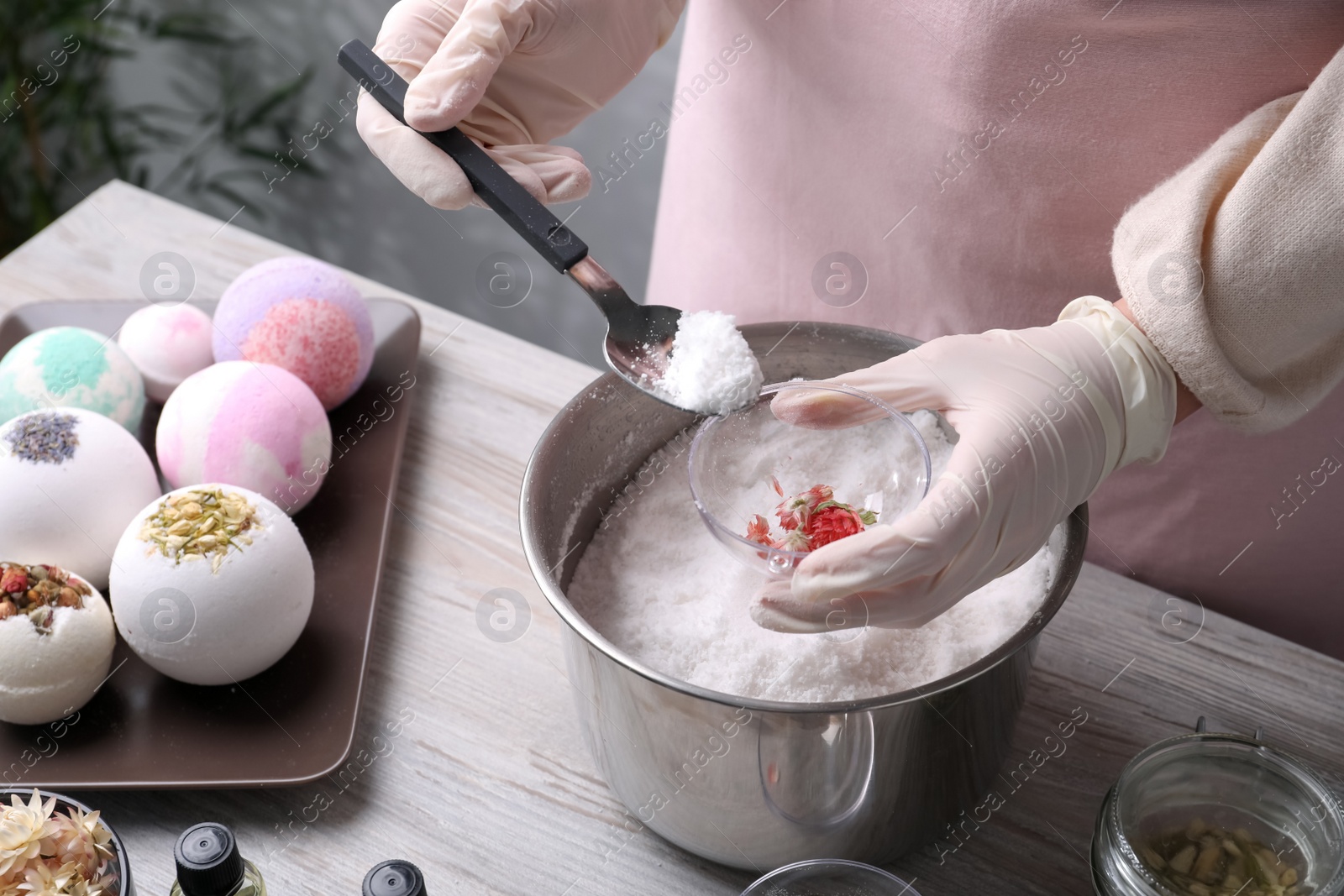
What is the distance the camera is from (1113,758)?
2.60 ft

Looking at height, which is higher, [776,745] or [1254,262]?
[1254,262]

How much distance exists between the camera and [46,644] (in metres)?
0.76

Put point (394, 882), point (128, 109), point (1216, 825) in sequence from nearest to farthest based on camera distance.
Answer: point (394, 882), point (1216, 825), point (128, 109)

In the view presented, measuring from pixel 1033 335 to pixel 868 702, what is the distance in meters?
0.32

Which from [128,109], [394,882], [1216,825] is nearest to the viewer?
[394,882]

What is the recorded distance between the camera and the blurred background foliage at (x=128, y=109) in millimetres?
1964

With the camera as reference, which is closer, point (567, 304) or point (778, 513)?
point (778, 513)

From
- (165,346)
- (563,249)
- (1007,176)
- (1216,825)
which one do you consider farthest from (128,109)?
(1216,825)

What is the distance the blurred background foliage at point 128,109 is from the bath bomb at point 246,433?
1241mm

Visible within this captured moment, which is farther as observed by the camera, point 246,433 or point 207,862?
point 246,433

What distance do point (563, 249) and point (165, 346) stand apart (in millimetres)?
496

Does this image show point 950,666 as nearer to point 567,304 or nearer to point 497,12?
point 497,12

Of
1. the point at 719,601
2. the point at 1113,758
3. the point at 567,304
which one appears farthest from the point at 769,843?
the point at 567,304

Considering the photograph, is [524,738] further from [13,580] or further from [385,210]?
[385,210]
